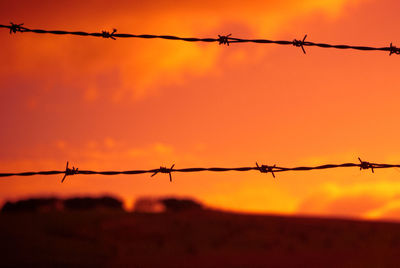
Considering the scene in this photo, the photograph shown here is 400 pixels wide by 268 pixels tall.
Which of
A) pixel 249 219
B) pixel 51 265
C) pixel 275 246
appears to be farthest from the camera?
pixel 249 219

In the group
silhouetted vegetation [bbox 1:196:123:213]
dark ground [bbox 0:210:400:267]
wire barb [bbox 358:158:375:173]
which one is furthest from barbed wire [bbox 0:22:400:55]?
silhouetted vegetation [bbox 1:196:123:213]

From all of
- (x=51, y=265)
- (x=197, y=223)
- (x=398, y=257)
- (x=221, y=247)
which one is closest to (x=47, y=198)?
(x=197, y=223)

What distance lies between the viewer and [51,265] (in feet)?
45.5

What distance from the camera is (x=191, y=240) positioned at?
21625mm

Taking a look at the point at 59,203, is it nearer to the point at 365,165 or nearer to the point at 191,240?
the point at 191,240

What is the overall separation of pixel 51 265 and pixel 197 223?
36.1ft

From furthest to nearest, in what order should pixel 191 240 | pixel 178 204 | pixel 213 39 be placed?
pixel 178 204 → pixel 191 240 → pixel 213 39

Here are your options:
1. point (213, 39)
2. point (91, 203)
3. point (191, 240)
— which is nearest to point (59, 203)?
point (91, 203)

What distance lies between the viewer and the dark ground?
54.1 ft

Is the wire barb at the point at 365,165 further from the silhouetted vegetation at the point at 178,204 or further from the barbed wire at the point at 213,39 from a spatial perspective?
Answer: the silhouetted vegetation at the point at 178,204

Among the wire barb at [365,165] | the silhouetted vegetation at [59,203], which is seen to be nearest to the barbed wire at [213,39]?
the wire barb at [365,165]

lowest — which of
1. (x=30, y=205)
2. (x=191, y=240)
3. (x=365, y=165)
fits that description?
(x=365, y=165)

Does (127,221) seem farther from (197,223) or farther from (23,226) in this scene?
(23,226)

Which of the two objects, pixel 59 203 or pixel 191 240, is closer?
pixel 191 240
